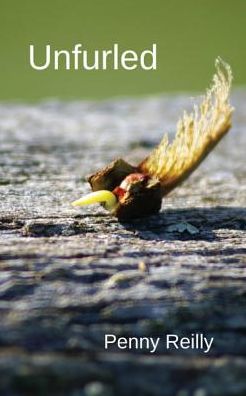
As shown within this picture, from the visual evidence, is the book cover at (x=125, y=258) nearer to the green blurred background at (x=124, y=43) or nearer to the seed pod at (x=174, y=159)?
the seed pod at (x=174, y=159)

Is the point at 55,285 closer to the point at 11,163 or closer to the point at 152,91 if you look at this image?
the point at 11,163

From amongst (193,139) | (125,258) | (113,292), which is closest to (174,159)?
(193,139)

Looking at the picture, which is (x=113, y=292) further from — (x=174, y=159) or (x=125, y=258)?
(x=174, y=159)

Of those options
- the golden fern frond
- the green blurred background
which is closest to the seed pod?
the golden fern frond

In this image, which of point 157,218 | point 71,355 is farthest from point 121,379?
point 157,218

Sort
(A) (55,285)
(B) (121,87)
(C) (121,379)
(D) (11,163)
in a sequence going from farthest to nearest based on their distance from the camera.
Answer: (B) (121,87) → (D) (11,163) → (A) (55,285) → (C) (121,379)
